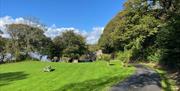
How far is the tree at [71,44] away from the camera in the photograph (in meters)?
78.6

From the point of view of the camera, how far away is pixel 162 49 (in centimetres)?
4075

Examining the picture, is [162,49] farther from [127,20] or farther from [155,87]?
[155,87]

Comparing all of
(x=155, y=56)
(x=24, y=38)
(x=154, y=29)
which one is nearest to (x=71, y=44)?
(x=24, y=38)

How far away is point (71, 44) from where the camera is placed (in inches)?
3162

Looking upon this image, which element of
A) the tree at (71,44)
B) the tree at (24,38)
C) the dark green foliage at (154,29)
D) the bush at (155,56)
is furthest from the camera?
the tree at (71,44)

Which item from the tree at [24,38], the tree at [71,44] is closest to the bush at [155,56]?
the tree at [71,44]

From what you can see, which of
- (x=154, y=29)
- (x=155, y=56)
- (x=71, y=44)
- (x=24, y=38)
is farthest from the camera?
(x=71, y=44)

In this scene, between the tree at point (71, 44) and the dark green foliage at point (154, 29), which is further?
the tree at point (71, 44)

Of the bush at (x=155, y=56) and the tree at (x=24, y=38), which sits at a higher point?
the tree at (x=24, y=38)

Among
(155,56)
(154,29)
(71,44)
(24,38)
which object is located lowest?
(155,56)

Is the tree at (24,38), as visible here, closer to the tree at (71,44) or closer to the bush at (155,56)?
the tree at (71,44)

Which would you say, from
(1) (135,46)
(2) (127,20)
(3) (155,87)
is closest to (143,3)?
(2) (127,20)

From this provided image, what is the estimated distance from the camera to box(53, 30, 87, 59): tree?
78625 mm

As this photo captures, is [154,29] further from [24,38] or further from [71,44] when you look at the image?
[24,38]
